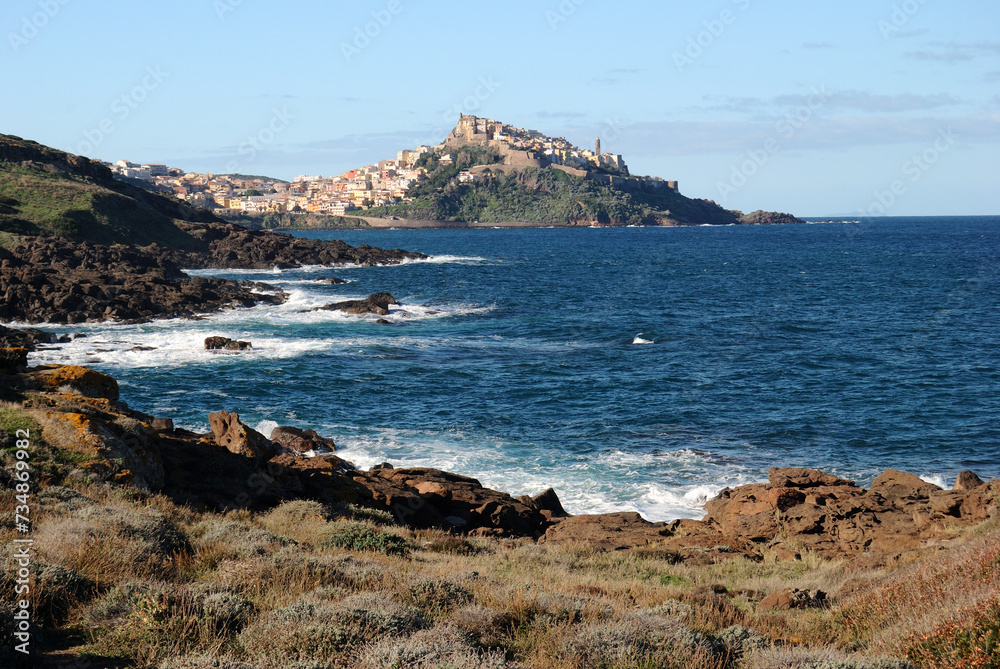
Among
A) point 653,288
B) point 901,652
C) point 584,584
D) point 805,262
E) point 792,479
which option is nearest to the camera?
point 901,652

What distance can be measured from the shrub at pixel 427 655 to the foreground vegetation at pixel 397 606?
0.02 metres

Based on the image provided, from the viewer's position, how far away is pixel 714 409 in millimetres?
28984

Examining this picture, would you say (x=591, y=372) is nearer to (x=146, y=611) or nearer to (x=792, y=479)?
(x=792, y=479)

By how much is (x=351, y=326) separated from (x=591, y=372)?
1762 cm

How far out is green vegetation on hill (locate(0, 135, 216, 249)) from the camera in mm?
70000

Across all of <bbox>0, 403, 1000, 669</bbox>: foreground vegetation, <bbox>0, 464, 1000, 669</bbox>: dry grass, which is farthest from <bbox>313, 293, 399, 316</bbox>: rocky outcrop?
<bbox>0, 464, 1000, 669</bbox>: dry grass

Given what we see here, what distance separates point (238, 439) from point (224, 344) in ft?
72.8

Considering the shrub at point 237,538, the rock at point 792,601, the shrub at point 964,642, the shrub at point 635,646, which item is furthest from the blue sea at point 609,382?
the shrub at point 964,642

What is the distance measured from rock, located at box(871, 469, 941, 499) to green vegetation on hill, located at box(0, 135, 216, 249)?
65980mm

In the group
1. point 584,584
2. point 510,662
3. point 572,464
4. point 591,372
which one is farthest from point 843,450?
point 510,662

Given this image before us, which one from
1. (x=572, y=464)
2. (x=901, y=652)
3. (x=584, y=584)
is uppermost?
(x=901, y=652)

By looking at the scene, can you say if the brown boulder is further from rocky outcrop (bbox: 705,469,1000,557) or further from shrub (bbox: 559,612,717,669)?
shrub (bbox: 559,612,717,669)

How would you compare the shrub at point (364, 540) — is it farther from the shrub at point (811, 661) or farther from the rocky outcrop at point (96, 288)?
the rocky outcrop at point (96, 288)

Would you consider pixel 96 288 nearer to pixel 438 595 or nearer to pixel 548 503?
pixel 548 503
